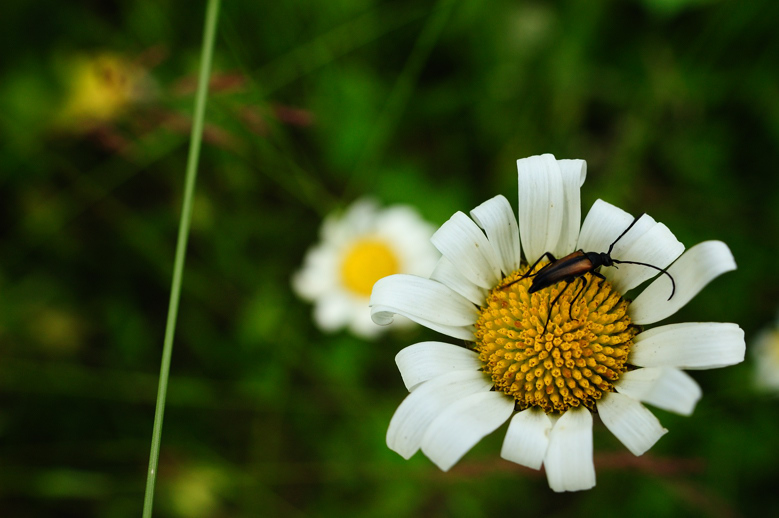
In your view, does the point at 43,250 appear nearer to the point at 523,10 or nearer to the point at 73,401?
the point at 73,401

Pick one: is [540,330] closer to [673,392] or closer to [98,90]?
[673,392]

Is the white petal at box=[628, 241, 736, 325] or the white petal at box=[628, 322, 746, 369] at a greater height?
the white petal at box=[628, 241, 736, 325]

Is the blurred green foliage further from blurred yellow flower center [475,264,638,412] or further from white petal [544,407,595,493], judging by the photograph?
white petal [544,407,595,493]

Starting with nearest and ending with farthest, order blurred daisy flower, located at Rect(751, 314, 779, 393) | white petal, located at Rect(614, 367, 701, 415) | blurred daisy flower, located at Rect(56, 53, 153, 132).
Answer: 1. white petal, located at Rect(614, 367, 701, 415)
2. blurred daisy flower, located at Rect(751, 314, 779, 393)
3. blurred daisy flower, located at Rect(56, 53, 153, 132)

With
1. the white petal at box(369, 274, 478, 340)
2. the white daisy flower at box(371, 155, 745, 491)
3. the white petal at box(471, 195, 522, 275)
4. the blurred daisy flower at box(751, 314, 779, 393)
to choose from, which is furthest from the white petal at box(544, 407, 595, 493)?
the blurred daisy flower at box(751, 314, 779, 393)

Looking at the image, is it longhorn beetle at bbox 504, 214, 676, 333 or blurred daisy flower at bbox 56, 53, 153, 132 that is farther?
blurred daisy flower at bbox 56, 53, 153, 132

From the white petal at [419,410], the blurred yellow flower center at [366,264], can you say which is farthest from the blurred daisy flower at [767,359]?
the white petal at [419,410]

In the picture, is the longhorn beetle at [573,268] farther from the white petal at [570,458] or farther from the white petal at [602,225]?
the white petal at [570,458]
